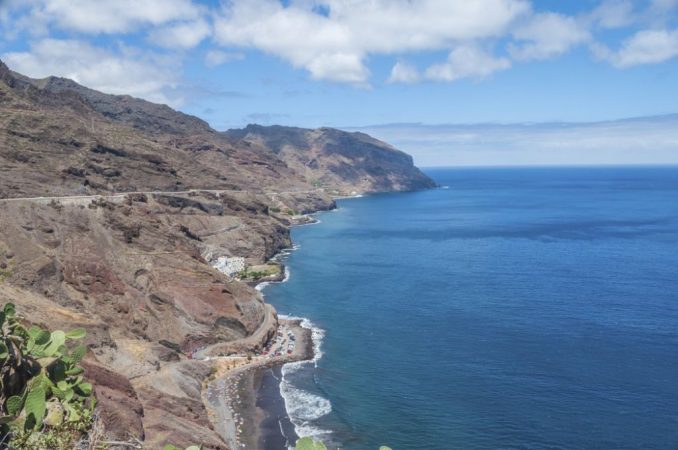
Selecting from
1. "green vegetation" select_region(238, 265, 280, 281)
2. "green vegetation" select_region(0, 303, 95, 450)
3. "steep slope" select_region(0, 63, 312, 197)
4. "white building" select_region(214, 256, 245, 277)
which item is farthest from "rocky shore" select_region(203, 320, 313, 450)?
"steep slope" select_region(0, 63, 312, 197)

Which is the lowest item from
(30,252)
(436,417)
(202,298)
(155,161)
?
(436,417)

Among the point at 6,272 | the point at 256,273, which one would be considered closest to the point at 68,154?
the point at 256,273

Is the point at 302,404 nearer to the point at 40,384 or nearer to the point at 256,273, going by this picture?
the point at 40,384

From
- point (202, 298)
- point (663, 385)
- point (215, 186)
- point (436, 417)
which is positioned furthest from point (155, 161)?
point (663, 385)

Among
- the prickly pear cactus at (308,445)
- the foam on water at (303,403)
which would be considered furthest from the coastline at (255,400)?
the prickly pear cactus at (308,445)

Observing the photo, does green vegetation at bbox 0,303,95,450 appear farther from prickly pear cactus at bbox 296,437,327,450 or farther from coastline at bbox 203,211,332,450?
coastline at bbox 203,211,332,450

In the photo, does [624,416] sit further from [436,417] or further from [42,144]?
[42,144]
